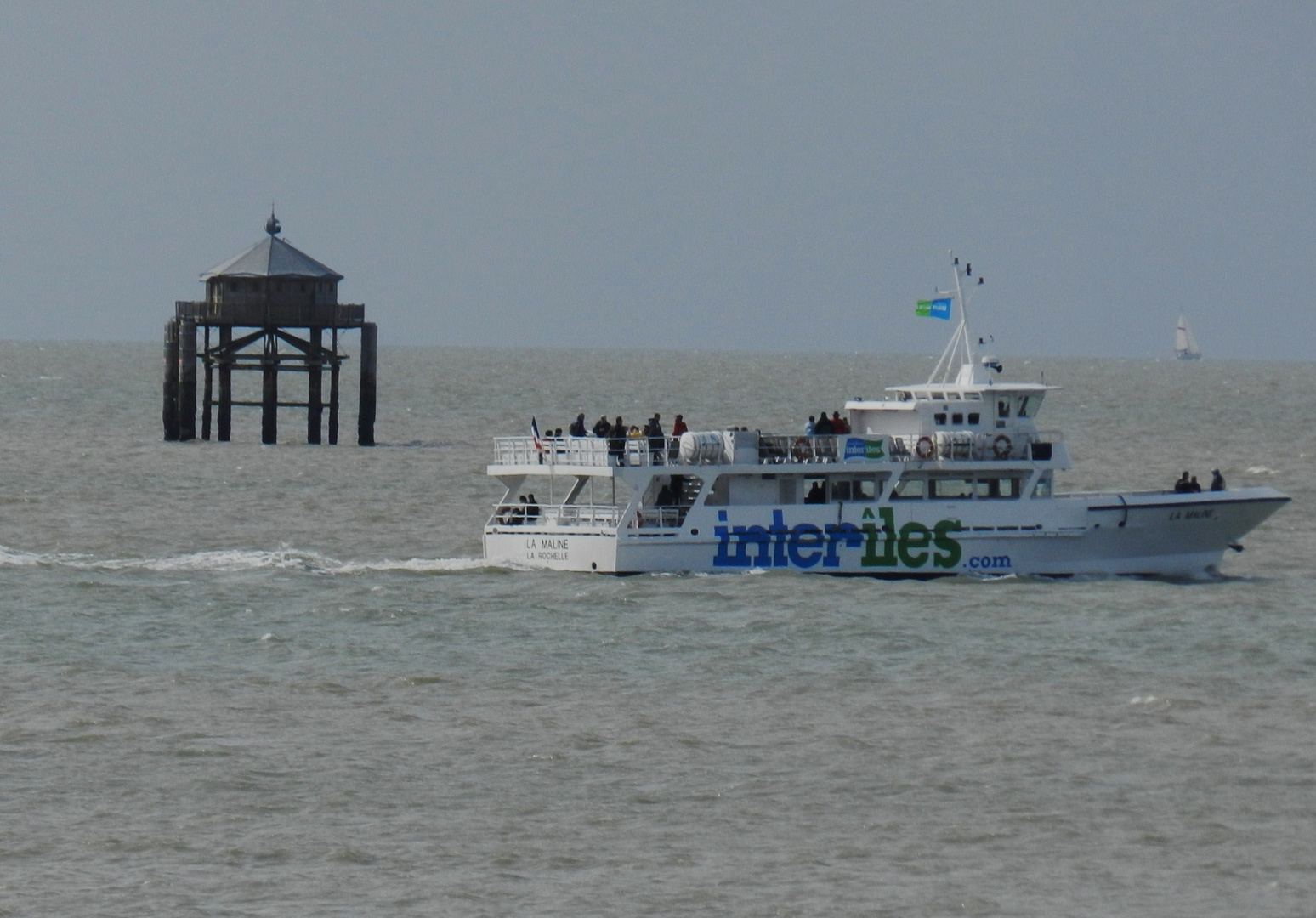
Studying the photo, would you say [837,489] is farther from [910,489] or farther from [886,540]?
[910,489]

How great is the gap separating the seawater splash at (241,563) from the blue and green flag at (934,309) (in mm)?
10213

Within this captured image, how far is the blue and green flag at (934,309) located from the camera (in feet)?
150

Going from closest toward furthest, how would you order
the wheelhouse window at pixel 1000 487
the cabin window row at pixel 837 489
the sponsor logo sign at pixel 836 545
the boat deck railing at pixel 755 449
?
the boat deck railing at pixel 755 449, the sponsor logo sign at pixel 836 545, the cabin window row at pixel 837 489, the wheelhouse window at pixel 1000 487

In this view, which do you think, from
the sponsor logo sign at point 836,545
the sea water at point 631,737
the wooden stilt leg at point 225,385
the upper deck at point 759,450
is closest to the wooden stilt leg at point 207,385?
the wooden stilt leg at point 225,385

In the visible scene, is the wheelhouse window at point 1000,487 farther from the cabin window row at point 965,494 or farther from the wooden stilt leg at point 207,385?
the wooden stilt leg at point 207,385

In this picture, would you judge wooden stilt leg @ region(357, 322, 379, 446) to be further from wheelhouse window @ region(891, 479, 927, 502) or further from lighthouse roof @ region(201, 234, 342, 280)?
wheelhouse window @ region(891, 479, 927, 502)

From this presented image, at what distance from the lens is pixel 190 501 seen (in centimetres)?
5925

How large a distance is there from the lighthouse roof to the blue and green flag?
34.3 m

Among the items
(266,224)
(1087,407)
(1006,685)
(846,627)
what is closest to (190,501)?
(266,224)

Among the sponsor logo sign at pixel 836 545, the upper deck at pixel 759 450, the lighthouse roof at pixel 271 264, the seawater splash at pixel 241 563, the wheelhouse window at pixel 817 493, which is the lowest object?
the seawater splash at pixel 241 563

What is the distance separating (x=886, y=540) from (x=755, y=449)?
2.94 metres

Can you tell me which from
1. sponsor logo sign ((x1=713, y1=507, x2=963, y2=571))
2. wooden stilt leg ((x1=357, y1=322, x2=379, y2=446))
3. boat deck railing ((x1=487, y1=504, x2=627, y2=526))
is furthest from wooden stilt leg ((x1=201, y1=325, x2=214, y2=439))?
sponsor logo sign ((x1=713, y1=507, x2=963, y2=571))

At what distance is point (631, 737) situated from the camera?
90.7 ft

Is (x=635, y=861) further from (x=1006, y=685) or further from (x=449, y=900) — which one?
(x=1006, y=685)
